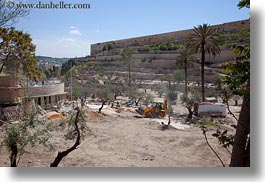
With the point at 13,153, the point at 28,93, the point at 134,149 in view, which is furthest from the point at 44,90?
the point at 13,153

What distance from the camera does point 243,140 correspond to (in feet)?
10.6

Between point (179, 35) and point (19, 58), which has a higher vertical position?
point (179, 35)

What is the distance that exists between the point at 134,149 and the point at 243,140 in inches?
205

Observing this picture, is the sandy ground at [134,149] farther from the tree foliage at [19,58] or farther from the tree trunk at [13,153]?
the tree foliage at [19,58]

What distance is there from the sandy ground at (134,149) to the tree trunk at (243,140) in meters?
2.77

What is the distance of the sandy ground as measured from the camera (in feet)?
21.0

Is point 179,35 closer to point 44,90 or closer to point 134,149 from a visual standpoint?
point 44,90

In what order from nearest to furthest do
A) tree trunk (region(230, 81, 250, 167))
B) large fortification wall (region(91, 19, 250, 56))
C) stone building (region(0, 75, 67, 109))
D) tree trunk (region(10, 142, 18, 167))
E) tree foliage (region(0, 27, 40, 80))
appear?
tree trunk (region(230, 81, 250, 167)), tree trunk (region(10, 142, 18, 167)), large fortification wall (region(91, 19, 250, 56)), tree foliage (region(0, 27, 40, 80)), stone building (region(0, 75, 67, 109))

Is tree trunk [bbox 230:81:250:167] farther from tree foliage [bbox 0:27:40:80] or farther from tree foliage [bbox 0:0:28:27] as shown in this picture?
tree foliage [bbox 0:27:40:80]

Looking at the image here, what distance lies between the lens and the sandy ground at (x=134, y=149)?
639 cm

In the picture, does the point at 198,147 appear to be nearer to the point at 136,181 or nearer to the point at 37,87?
the point at 136,181

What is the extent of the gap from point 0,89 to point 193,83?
54.9 feet

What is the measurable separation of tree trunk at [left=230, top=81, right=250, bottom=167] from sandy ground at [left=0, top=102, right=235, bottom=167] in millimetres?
2772

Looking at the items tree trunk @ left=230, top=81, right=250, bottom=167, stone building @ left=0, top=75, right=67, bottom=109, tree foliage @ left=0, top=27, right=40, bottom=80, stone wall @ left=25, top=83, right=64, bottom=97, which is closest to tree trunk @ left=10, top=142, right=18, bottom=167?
tree trunk @ left=230, top=81, right=250, bottom=167
